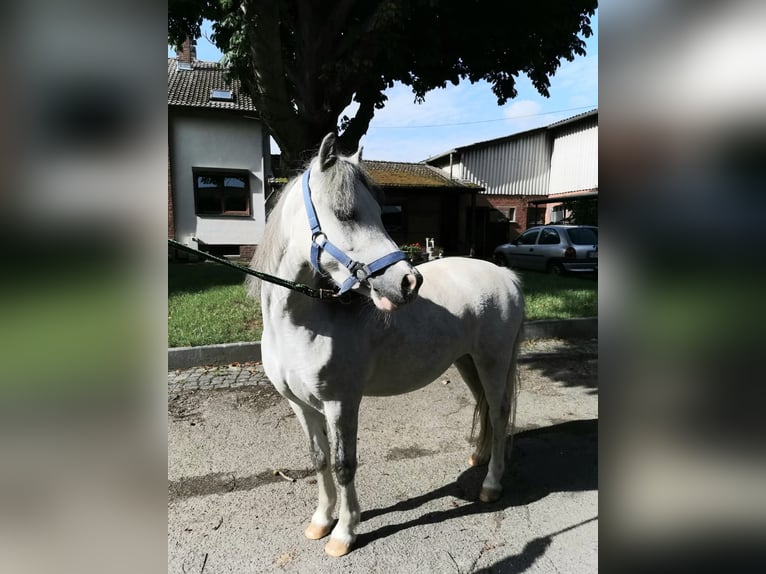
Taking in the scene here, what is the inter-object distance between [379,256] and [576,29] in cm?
496

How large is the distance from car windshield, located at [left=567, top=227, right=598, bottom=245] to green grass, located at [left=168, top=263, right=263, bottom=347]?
930cm

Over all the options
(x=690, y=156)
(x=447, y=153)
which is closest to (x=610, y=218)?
(x=690, y=156)

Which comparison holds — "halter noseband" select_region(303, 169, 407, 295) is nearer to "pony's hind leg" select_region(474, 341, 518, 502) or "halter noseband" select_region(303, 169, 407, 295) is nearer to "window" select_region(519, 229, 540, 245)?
"pony's hind leg" select_region(474, 341, 518, 502)

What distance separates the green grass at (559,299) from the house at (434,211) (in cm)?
965

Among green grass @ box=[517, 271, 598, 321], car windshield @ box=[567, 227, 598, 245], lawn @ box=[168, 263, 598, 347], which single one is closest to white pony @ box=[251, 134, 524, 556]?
lawn @ box=[168, 263, 598, 347]

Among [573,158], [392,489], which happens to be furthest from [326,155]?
[573,158]

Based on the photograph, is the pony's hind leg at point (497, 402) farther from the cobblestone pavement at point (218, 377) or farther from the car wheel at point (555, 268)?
the car wheel at point (555, 268)

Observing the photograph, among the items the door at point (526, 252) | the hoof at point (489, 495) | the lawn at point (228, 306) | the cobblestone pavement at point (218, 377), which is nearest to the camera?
the hoof at point (489, 495)

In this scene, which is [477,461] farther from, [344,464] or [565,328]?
[565,328]

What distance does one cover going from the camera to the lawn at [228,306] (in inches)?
208

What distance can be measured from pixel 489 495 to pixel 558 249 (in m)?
10.6

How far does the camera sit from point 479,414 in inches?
124

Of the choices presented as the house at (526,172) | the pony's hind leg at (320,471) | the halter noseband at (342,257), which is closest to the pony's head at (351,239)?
the halter noseband at (342,257)

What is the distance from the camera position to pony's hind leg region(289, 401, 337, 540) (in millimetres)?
2408
